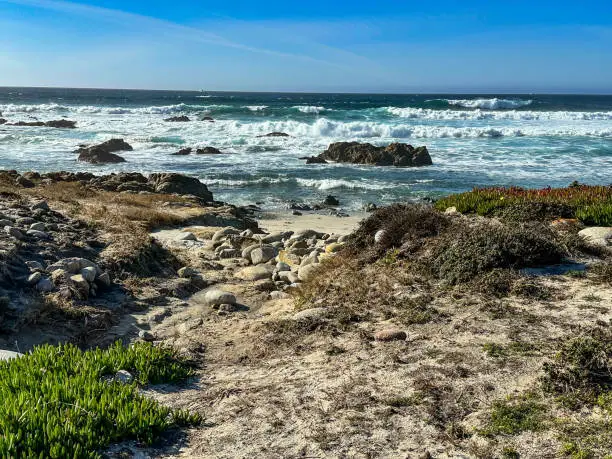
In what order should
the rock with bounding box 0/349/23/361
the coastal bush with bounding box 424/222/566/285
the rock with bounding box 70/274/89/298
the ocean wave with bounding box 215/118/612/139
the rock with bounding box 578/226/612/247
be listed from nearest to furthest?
1. the rock with bounding box 0/349/23/361
2. the coastal bush with bounding box 424/222/566/285
3. the rock with bounding box 70/274/89/298
4. the rock with bounding box 578/226/612/247
5. the ocean wave with bounding box 215/118/612/139

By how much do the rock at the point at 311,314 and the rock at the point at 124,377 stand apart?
223 centimetres

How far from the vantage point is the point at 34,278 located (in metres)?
7.61

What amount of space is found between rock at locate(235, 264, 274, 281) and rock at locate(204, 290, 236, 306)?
1495 mm

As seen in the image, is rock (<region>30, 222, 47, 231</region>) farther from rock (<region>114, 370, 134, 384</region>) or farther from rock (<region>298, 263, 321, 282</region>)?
rock (<region>114, 370, 134, 384</region>)

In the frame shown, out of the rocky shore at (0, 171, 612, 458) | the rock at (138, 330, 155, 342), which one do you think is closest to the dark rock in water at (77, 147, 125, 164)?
the rocky shore at (0, 171, 612, 458)

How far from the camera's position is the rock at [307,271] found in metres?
8.57

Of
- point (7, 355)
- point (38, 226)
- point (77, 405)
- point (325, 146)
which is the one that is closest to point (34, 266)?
point (38, 226)

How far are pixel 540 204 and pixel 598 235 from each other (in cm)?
152

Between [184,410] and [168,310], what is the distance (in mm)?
3819

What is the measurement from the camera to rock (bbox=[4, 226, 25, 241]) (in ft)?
29.7

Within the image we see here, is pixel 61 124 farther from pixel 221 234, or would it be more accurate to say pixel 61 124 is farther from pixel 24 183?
pixel 221 234

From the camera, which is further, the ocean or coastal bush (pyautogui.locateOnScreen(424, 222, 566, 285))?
the ocean

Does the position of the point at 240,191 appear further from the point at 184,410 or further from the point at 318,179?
the point at 184,410

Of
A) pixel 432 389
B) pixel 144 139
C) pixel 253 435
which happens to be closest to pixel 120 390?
pixel 253 435
